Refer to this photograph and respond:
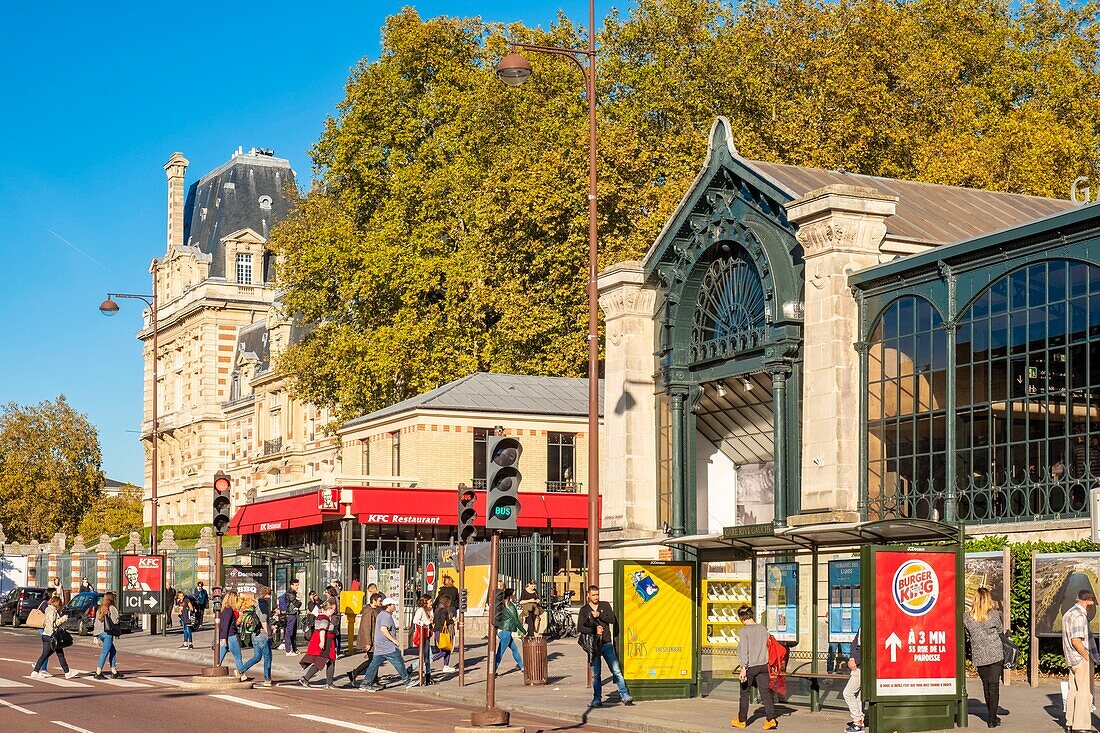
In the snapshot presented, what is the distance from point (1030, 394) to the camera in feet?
79.6

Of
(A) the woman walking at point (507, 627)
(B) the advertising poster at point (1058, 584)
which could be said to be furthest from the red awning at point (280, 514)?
(B) the advertising poster at point (1058, 584)

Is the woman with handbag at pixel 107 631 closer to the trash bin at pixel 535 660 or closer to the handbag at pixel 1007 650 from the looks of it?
the trash bin at pixel 535 660

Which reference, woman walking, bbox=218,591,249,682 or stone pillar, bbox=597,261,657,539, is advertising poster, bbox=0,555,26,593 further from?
woman walking, bbox=218,591,249,682

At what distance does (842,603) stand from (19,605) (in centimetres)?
4143

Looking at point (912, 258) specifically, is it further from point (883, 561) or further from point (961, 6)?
point (961, 6)

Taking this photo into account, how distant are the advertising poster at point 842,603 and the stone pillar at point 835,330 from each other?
477cm

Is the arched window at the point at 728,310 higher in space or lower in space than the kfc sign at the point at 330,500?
higher

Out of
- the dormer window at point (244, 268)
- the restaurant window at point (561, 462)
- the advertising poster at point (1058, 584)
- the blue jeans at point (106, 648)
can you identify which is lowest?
the blue jeans at point (106, 648)

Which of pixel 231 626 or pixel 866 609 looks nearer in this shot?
pixel 866 609

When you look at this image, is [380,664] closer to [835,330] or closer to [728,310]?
[835,330]

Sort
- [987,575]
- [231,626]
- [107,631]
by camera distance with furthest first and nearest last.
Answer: [107,631] < [231,626] < [987,575]

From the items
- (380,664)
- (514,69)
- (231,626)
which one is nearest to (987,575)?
(380,664)

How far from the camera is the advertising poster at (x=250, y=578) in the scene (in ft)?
144

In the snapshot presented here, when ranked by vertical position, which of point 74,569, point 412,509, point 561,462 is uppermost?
point 561,462
